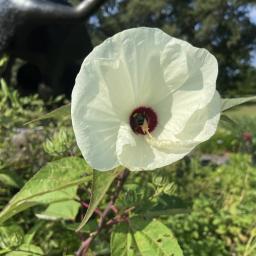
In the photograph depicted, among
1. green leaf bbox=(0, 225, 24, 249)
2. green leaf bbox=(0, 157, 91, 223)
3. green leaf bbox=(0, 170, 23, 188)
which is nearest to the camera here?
green leaf bbox=(0, 157, 91, 223)

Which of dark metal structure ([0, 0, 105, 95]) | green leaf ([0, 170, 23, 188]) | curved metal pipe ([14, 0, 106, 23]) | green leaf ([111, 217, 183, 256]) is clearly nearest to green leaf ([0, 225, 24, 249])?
green leaf ([0, 170, 23, 188])

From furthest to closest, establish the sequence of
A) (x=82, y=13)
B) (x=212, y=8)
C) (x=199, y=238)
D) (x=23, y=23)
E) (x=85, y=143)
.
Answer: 1. (x=212, y=8)
2. (x=23, y=23)
3. (x=82, y=13)
4. (x=199, y=238)
5. (x=85, y=143)

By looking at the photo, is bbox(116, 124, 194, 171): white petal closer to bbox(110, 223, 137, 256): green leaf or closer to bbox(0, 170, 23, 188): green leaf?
bbox(110, 223, 137, 256): green leaf

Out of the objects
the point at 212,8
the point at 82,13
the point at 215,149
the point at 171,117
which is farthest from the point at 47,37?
the point at 212,8

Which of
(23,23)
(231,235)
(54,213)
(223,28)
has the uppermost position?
(54,213)

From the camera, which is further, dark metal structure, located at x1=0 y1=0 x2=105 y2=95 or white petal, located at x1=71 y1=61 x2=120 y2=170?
dark metal structure, located at x1=0 y1=0 x2=105 y2=95

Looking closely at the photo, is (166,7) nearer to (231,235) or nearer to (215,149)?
(215,149)
